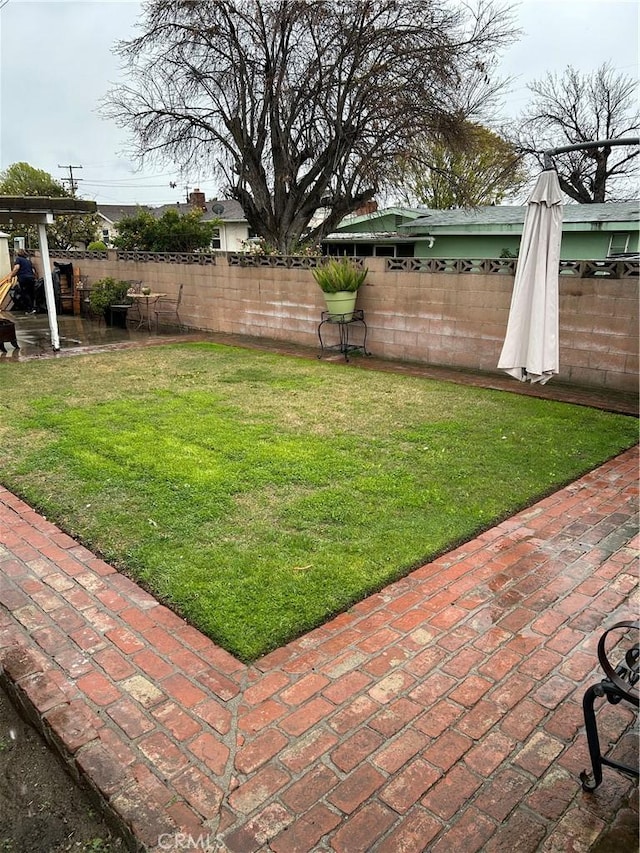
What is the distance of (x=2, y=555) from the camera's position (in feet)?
10.9

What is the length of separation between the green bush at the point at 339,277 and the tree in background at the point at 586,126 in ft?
57.1

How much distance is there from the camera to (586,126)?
24.0m

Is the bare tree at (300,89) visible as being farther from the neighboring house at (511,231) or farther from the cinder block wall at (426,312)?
the cinder block wall at (426,312)

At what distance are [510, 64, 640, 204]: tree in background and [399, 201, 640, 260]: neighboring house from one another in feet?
26.3

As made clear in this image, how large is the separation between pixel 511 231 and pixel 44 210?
453 inches

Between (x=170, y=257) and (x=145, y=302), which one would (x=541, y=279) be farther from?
(x=145, y=302)

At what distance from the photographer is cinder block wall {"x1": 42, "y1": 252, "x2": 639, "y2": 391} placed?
683 cm

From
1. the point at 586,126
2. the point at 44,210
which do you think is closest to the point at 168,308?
the point at 44,210

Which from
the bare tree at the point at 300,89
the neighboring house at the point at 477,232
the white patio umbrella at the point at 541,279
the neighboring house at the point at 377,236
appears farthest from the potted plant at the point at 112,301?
the white patio umbrella at the point at 541,279

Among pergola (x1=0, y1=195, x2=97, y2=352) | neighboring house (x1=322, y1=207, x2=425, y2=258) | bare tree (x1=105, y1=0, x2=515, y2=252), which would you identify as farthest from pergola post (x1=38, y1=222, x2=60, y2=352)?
neighboring house (x1=322, y1=207, x2=425, y2=258)

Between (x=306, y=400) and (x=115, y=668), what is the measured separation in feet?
14.8

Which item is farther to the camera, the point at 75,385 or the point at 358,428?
the point at 75,385

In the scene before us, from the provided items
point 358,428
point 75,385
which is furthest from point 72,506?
point 75,385

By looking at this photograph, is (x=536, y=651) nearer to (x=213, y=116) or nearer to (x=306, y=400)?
(x=306, y=400)
